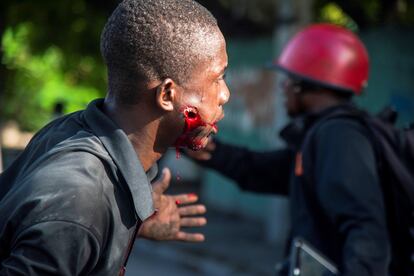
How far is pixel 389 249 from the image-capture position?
135 inches

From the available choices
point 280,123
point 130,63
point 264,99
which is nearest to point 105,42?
point 130,63

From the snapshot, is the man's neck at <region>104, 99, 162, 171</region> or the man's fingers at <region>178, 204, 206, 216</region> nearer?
the man's neck at <region>104, 99, 162, 171</region>

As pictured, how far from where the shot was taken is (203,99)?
222 cm

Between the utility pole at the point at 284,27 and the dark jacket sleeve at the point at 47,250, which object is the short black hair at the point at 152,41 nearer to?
the dark jacket sleeve at the point at 47,250

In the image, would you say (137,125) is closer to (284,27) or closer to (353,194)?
(353,194)

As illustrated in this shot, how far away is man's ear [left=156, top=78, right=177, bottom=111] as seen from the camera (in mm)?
2121

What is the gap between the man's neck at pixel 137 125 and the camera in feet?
7.04

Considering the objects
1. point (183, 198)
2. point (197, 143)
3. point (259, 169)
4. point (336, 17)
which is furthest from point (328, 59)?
point (336, 17)

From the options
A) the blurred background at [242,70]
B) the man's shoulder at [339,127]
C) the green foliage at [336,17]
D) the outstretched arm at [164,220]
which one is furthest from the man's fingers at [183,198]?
the green foliage at [336,17]

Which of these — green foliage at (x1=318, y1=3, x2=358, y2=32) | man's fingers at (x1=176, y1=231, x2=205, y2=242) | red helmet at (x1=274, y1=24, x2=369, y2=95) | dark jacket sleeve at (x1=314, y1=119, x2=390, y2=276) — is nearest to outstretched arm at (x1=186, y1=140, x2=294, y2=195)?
red helmet at (x1=274, y1=24, x2=369, y2=95)

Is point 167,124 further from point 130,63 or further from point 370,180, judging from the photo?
point 370,180

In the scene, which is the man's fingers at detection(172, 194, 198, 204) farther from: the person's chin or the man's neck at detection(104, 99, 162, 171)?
the man's neck at detection(104, 99, 162, 171)

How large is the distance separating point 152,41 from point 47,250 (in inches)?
21.4

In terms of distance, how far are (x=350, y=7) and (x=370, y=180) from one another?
6.63m
